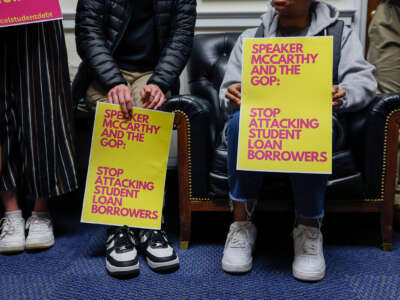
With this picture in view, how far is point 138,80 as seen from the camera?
1310mm

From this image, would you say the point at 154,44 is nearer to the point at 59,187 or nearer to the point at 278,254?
the point at 59,187

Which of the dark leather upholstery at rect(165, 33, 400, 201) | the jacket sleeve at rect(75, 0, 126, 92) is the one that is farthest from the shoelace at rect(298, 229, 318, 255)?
the jacket sleeve at rect(75, 0, 126, 92)

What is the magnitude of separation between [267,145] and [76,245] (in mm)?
764

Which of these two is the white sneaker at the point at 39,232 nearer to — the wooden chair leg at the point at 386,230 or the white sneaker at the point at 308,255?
the white sneaker at the point at 308,255

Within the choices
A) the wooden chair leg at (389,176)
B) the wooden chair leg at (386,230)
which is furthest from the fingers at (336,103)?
the wooden chair leg at (386,230)

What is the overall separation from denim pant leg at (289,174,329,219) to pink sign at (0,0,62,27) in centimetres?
86

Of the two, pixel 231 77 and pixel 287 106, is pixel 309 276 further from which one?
pixel 231 77

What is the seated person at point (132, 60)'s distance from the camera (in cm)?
113

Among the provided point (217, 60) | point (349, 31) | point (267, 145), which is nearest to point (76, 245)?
point (267, 145)

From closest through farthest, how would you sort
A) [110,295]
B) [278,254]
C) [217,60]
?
[110,295] < [278,254] < [217,60]

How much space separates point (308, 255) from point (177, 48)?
0.79 meters

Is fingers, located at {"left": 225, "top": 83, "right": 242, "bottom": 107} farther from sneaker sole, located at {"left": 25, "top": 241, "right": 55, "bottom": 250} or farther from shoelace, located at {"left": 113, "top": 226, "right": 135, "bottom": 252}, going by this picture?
sneaker sole, located at {"left": 25, "top": 241, "right": 55, "bottom": 250}

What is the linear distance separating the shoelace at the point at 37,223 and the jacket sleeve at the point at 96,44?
51 centimetres

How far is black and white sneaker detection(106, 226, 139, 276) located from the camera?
1.07 meters
